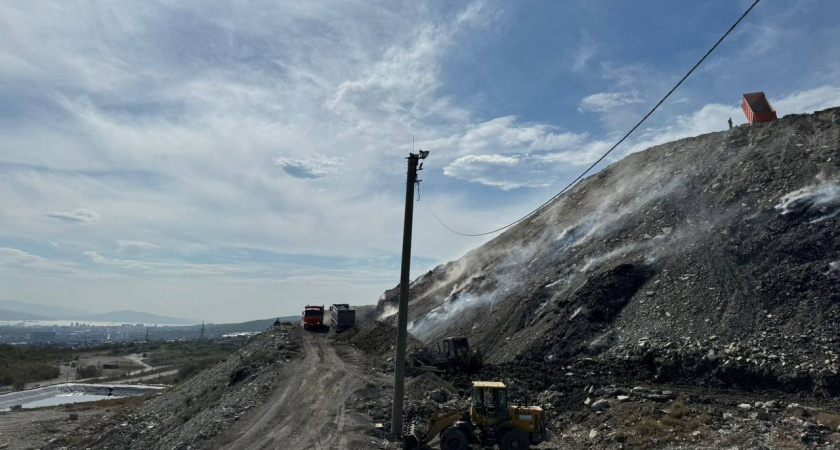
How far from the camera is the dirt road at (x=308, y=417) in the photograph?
57.8 feet

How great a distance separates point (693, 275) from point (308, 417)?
23.5 m

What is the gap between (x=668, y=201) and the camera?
39.0 metres

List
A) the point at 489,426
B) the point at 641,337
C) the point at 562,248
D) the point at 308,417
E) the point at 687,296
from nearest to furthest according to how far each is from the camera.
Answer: the point at 489,426
the point at 308,417
the point at 641,337
the point at 687,296
the point at 562,248

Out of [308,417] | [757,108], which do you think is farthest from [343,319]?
[757,108]

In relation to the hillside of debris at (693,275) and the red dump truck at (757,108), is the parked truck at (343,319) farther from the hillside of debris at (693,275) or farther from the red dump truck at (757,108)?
the red dump truck at (757,108)

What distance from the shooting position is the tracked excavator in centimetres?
2753

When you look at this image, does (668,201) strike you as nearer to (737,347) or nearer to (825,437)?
(737,347)

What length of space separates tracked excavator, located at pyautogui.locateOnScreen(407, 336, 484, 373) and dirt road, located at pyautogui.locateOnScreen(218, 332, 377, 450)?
3651 mm

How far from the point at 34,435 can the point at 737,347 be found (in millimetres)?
46589

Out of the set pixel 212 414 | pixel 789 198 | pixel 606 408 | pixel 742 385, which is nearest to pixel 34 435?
pixel 212 414

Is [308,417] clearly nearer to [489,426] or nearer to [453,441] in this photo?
[453,441]

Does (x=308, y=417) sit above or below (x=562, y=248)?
below

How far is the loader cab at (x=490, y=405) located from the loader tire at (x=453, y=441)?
0.76 meters

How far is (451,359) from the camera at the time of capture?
90.5 ft
